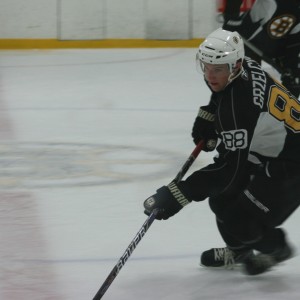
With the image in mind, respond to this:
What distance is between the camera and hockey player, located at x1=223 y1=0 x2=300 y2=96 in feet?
16.2

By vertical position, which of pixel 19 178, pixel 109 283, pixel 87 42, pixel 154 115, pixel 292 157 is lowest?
pixel 87 42

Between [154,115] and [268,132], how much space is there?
279 cm

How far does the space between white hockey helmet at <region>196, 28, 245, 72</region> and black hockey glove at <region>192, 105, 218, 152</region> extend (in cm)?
23

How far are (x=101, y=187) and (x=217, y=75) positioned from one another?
4.52ft

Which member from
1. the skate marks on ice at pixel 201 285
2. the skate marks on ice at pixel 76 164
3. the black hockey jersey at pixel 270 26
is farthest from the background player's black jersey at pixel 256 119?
the black hockey jersey at pixel 270 26

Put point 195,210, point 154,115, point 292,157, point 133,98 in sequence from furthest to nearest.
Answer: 1. point 133,98
2. point 154,115
3. point 195,210
4. point 292,157

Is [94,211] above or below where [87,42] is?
above

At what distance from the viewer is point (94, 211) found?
342 centimetres

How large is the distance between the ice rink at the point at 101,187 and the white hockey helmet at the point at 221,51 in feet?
2.12

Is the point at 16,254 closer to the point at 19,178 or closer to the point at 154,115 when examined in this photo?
the point at 19,178

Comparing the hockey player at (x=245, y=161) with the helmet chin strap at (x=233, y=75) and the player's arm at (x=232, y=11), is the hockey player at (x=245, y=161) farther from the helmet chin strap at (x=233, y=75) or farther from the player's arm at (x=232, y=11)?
the player's arm at (x=232, y=11)

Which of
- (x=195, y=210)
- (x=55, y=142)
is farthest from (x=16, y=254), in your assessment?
(x=55, y=142)

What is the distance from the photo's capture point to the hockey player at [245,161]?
248 cm

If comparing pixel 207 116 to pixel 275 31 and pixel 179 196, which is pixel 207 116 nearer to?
pixel 179 196
